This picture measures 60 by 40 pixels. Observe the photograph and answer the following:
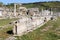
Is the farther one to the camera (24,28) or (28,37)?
(24,28)

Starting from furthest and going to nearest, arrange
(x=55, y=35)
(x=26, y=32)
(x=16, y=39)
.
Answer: (x=26, y=32) < (x=55, y=35) < (x=16, y=39)

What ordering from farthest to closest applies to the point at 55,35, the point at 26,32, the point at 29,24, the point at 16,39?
1. the point at 29,24
2. the point at 26,32
3. the point at 55,35
4. the point at 16,39

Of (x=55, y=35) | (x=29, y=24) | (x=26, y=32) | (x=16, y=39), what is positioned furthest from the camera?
(x=29, y=24)

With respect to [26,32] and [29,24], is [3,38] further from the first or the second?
[29,24]

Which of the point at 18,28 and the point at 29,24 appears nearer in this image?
the point at 18,28

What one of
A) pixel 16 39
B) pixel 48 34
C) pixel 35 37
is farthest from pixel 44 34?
pixel 16 39

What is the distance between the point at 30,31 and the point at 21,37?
4.16 m

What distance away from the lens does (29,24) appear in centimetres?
3027

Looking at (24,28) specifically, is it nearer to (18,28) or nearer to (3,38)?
(18,28)

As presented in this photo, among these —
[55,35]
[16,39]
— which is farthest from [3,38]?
[55,35]

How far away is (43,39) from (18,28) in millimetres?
4516

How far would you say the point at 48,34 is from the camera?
26516 millimetres

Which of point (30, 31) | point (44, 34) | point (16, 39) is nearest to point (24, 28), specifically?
point (30, 31)

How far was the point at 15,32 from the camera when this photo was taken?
27.0 metres
